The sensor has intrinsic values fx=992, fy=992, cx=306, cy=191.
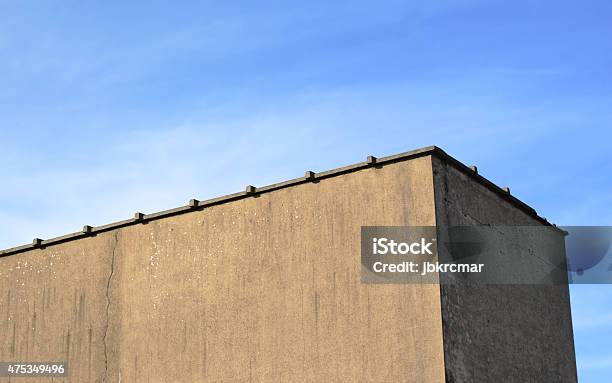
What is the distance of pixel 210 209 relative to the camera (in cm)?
2011

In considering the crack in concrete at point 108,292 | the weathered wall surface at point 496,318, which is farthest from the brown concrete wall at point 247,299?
the weathered wall surface at point 496,318

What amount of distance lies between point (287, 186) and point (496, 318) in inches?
184

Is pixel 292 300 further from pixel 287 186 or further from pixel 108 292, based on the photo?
pixel 108 292

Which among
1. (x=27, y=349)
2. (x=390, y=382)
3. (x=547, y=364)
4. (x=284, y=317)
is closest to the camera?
(x=390, y=382)

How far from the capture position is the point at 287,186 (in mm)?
19156

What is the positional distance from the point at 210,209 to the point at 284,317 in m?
3.04

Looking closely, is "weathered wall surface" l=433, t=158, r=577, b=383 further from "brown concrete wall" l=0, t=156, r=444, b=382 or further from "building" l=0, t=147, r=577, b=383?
"brown concrete wall" l=0, t=156, r=444, b=382

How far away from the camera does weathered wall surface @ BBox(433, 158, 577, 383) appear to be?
17219 millimetres

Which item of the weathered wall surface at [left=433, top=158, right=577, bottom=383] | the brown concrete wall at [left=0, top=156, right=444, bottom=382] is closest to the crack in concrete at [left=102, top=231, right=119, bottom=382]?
the brown concrete wall at [left=0, top=156, right=444, bottom=382]

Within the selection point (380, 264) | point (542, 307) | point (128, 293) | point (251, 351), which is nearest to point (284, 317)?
point (251, 351)

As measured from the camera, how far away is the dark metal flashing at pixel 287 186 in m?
18.1

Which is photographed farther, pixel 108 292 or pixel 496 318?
pixel 108 292

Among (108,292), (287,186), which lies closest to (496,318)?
(287,186)

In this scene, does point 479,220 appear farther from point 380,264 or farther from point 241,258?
point 241,258
